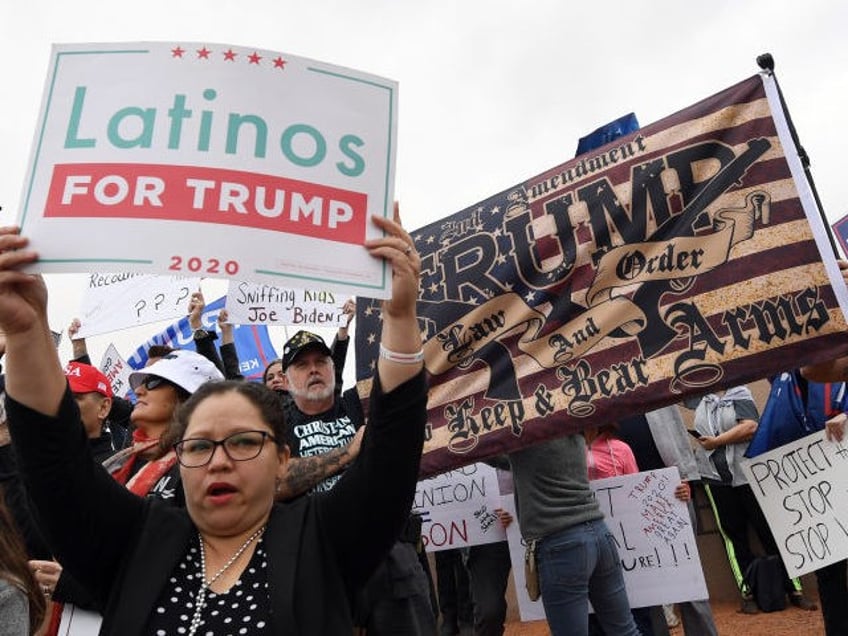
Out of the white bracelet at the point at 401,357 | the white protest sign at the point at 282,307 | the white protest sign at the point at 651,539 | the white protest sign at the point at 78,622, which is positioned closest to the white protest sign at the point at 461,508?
the white protest sign at the point at 651,539

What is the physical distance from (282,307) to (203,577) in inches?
164

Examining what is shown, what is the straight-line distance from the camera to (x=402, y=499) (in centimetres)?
157

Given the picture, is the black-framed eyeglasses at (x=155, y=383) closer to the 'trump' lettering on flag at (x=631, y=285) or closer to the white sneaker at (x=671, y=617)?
the 'trump' lettering on flag at (x=631, y=285)

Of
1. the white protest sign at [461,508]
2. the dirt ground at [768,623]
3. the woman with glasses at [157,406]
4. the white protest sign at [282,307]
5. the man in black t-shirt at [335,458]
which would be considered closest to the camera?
the woman with glasses at [157,406]

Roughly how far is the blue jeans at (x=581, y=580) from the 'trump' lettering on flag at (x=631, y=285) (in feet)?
2.42

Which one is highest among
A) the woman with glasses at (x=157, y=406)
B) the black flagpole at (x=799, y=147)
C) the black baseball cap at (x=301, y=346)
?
the black flagpole at (x=799, y=147)

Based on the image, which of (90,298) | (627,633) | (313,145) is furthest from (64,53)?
(90,298)

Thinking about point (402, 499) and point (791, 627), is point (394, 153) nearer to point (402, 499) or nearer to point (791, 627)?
point (402, 499)

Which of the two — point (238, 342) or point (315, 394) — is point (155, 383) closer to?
point (315, 394)

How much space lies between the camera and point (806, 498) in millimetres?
3223

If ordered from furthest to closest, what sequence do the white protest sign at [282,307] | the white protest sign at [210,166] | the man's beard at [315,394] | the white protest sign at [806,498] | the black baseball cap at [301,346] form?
the white protest sign at [282,307], the black baseball cap at [301,346], the man's beard at [315,394], the white protest sign at [806,498], the white protest sign at [210,166]

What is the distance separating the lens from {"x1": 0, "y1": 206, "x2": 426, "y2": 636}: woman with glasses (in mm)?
1408

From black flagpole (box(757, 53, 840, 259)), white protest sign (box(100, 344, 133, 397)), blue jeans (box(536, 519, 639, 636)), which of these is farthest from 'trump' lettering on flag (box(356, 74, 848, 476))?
white protest sign (box(100, 344, 133, 397))

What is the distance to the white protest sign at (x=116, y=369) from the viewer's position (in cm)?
694
